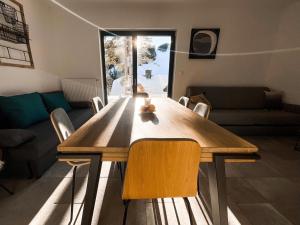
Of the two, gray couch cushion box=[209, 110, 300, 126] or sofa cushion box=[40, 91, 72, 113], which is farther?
gray couch cushion box=[209, 110, 300, 126]

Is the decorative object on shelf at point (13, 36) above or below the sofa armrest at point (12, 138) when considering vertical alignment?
above

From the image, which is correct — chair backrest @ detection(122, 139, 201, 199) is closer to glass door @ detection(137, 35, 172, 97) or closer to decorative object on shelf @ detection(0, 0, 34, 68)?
decorative object on shelf @ detection(0, 0, 34, 68)

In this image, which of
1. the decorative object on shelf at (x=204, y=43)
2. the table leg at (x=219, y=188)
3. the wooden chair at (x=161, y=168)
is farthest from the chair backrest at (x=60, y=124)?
the decorative object on shelf at (x=204, y=43)

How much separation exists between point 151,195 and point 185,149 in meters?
0.36

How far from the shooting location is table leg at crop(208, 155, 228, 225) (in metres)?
0.84

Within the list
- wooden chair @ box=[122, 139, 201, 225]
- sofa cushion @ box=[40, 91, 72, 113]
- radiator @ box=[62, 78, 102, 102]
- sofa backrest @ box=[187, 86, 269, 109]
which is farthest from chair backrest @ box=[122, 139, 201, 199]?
radiator @ box=[62, 78, 102, 102]

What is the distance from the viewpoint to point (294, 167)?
2.06 m

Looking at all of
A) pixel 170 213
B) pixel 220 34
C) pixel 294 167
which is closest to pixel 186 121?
pixel 170 213

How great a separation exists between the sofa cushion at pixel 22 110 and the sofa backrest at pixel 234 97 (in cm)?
285

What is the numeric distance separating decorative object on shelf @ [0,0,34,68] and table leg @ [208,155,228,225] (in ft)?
9.57

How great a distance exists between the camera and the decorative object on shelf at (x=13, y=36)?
2187 millimetres

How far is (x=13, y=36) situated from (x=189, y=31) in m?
3.21

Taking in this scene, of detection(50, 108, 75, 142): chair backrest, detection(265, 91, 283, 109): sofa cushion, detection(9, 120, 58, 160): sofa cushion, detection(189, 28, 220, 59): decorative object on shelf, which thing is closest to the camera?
detection(50, 108, 75, 142): chair backrest

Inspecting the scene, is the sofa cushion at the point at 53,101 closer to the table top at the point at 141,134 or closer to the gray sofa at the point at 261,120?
the table top at the point at 141,134
